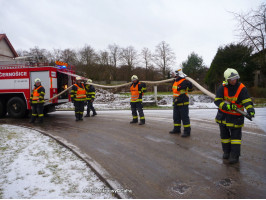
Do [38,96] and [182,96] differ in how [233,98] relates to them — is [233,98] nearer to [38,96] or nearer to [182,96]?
[182,96]

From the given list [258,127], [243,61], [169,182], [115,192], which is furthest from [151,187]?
[243,61]

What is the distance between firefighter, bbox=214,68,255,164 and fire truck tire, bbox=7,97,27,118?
872 centimetres

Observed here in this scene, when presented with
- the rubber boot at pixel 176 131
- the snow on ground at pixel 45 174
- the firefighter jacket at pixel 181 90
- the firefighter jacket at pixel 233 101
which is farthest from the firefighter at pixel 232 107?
the snow on ground at pixel 45 174

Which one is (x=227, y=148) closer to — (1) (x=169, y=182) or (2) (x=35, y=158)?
(1) (x=169, y=182)

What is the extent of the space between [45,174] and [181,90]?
3907 millimetres

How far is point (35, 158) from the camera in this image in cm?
421

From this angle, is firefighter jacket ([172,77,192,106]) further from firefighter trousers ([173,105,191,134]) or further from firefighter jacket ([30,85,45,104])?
firefighter jacket ([30,85,45,104])

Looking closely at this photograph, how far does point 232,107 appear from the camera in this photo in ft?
12.1

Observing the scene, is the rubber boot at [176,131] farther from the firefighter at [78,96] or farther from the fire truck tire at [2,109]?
the fire truck tire at [2,109]

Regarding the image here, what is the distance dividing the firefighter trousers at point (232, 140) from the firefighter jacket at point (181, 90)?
6.00 ft

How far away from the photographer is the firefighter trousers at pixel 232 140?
12.5ft

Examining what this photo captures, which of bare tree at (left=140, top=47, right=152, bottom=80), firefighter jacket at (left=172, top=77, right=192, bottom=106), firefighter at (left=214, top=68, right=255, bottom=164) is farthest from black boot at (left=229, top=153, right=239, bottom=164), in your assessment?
bare tree at (left=140, top=47, right=152, bottom=80)

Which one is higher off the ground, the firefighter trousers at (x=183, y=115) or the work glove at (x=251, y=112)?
the work glove at (x=251, y=112)

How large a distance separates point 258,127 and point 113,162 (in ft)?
17.6
